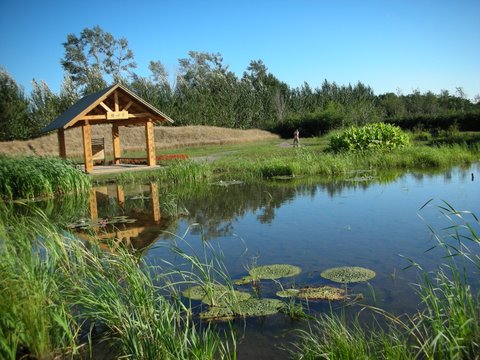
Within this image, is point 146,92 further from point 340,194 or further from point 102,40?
point 340,194

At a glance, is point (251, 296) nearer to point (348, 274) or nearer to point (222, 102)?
point (348, 274)

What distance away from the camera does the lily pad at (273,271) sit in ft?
17.1

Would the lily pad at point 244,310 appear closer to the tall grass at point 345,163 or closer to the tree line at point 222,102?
the tall grass at point 345,163

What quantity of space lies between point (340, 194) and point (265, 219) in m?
2.99

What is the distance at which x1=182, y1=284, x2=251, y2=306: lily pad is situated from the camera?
14.2 feet

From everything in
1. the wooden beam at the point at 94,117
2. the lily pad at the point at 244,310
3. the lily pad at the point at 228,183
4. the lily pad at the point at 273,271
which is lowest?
the lily pad at the point at 244,310

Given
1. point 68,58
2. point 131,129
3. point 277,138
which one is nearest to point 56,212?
point 131,129

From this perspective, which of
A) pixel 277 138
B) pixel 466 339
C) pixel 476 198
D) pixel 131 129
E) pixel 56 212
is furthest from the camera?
pixel 277 138

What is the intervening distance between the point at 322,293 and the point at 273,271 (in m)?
0.87

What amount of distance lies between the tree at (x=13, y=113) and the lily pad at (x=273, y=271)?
87.9 feet

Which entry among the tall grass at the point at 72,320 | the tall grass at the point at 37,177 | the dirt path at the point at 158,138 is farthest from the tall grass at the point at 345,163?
the dirt path at the point at 158,138

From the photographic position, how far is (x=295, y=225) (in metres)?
7.96

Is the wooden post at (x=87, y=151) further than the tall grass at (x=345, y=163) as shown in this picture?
Yes

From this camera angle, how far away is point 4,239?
4.07m
